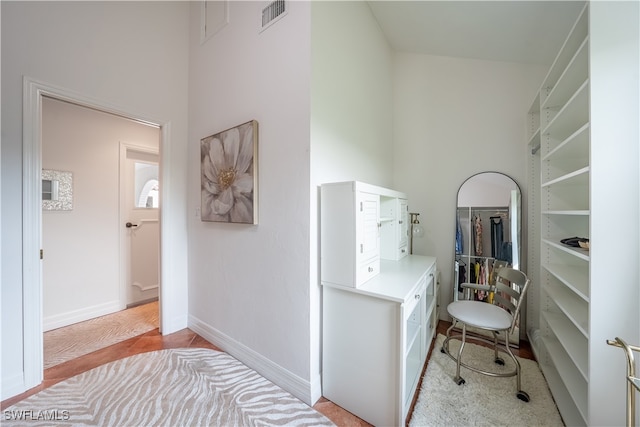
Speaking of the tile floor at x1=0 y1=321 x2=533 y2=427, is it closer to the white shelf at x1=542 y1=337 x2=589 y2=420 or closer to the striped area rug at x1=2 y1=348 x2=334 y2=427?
the striped area rug at x1=2 y1=348 x2=334 y2=427

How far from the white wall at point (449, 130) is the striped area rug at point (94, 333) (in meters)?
3.23

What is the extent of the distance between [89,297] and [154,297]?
78cm

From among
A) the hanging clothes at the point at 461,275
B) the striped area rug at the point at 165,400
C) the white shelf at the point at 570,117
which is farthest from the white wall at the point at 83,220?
the white shelf at the point at 570,117

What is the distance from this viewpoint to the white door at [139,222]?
10.3 ft

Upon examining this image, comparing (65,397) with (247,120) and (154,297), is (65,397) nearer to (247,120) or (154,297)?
(154,297)

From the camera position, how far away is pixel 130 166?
323 centimetres

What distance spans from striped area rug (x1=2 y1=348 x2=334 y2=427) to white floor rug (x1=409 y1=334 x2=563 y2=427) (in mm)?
668

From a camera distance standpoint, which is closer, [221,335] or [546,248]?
[546,248]

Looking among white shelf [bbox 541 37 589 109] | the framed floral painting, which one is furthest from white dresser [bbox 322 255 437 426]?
white shelf [bbox 541 37 589 109]

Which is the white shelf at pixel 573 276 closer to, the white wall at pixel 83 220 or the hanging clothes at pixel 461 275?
the hanging clothes at pixel 461 275

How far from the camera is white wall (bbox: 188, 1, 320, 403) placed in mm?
1578

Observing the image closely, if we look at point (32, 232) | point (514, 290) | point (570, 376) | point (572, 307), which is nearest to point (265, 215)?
point (32, 232)

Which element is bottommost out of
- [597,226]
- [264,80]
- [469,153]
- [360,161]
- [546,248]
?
[546,248]

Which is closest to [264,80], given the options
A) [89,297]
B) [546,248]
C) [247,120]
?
[247,120]
